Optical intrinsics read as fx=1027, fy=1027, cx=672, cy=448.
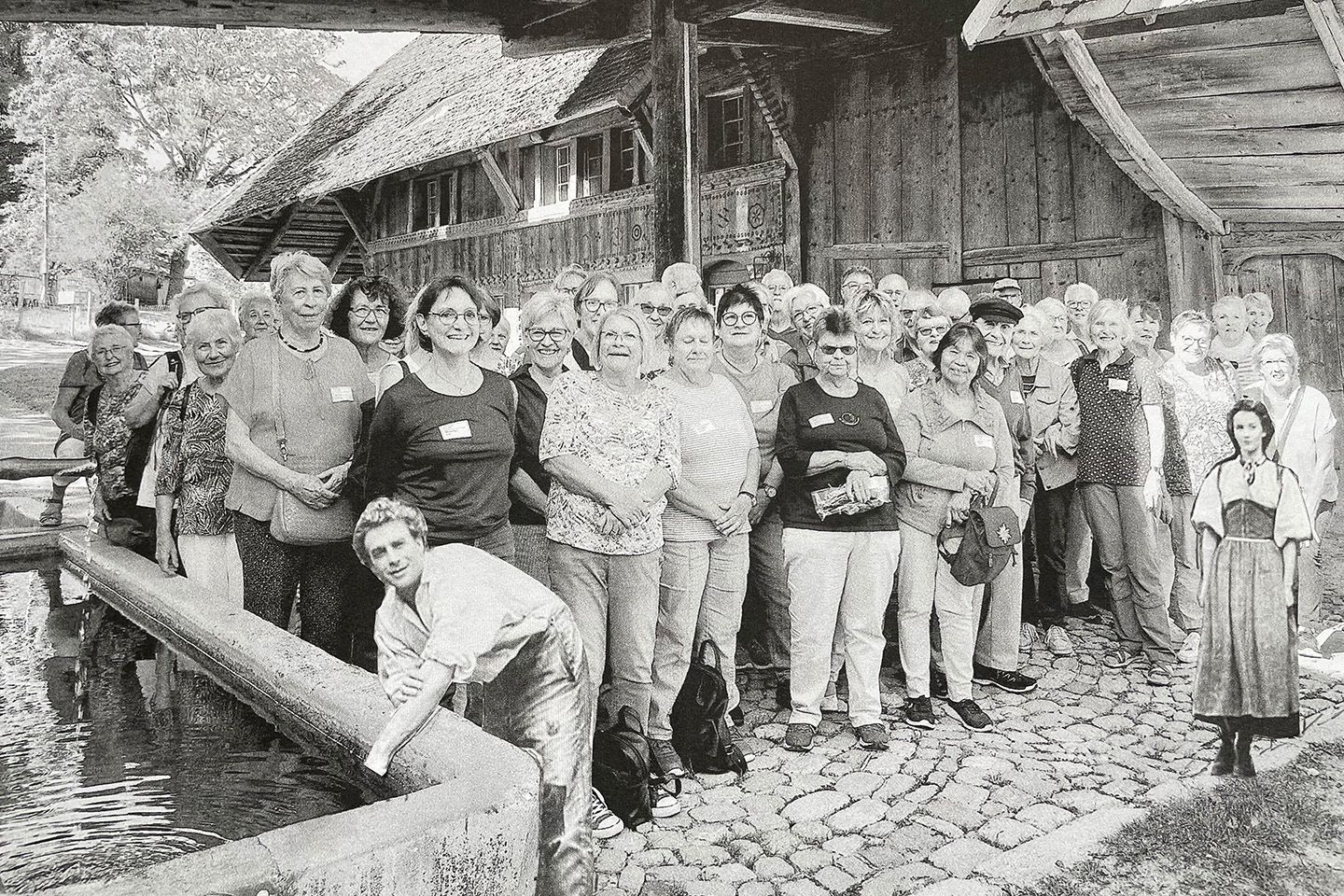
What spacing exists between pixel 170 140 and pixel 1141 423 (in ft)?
141

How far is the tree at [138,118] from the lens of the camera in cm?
3538

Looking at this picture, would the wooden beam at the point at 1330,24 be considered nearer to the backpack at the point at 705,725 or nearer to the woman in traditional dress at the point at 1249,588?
the woman in traditional dress at the point at 1249,588

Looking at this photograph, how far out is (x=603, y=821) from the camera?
3.60 metres

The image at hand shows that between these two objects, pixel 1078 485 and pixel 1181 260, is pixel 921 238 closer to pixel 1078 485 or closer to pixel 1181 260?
pixel 1181 260

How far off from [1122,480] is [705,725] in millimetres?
2706

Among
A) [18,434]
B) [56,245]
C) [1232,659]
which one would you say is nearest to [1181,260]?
[1232,659]

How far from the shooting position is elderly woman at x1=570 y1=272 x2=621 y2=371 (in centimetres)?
495

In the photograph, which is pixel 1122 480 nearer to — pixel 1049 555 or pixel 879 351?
pixel 1049 555

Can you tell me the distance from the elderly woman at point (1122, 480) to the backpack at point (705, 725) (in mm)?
2391

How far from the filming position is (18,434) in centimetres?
2006

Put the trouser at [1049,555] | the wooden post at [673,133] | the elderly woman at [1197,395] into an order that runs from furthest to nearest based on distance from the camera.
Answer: the wooden post at [673,133] → the trouser at [1049,555] → the elderly woman at [1197,395]

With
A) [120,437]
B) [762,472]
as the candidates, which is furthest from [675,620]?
[120,437]

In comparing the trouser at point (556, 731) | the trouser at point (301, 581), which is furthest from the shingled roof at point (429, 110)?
the trouser at point (556, 731)

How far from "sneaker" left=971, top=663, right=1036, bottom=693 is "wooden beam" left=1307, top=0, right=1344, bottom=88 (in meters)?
3.05
